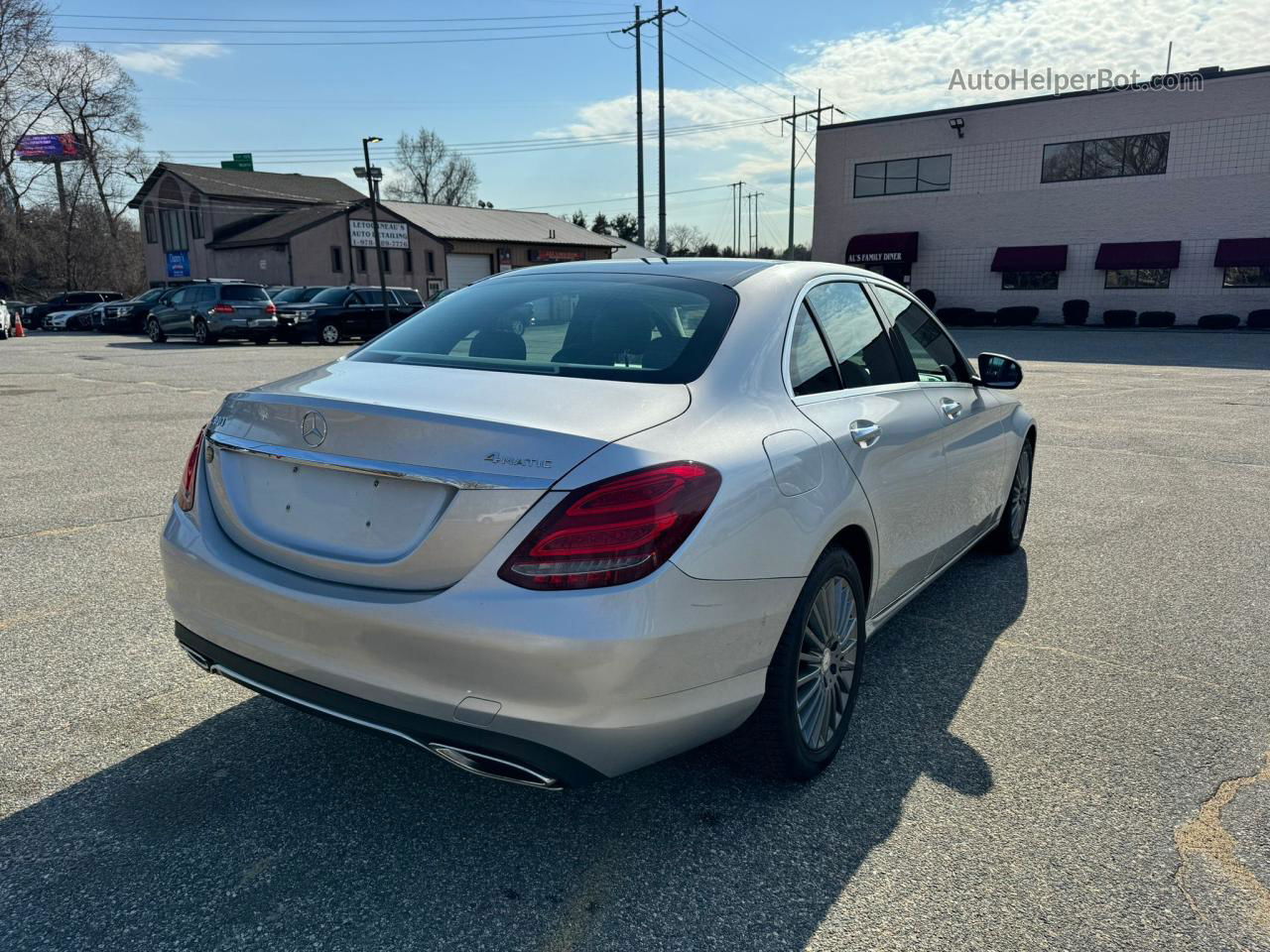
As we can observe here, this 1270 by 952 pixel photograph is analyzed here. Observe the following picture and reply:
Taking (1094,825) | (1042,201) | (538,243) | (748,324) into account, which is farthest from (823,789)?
(538,243)

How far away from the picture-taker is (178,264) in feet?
207

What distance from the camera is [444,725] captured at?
2234mm

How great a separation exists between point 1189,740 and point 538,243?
53.8 meters

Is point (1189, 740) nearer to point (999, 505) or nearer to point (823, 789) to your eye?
point (823, 789)

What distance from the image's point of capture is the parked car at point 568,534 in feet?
7.13

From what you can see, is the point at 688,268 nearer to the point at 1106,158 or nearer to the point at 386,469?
the point at 386,469

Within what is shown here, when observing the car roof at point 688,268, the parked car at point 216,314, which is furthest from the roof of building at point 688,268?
the parked car at point 216,314

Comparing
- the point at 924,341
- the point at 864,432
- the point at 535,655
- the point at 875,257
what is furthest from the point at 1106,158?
the point at 535,655

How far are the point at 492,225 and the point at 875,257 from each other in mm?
24679

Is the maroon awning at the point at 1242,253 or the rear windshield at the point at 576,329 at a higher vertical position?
the maroon awning at the point at 1242,253

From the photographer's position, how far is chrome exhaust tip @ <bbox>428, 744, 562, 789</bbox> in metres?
2.21

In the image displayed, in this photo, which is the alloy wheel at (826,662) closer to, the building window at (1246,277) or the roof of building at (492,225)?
the building window at (1246,277)

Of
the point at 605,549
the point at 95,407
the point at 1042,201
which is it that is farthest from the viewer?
the point at 1042,201

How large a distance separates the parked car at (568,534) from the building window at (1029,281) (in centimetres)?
3765
